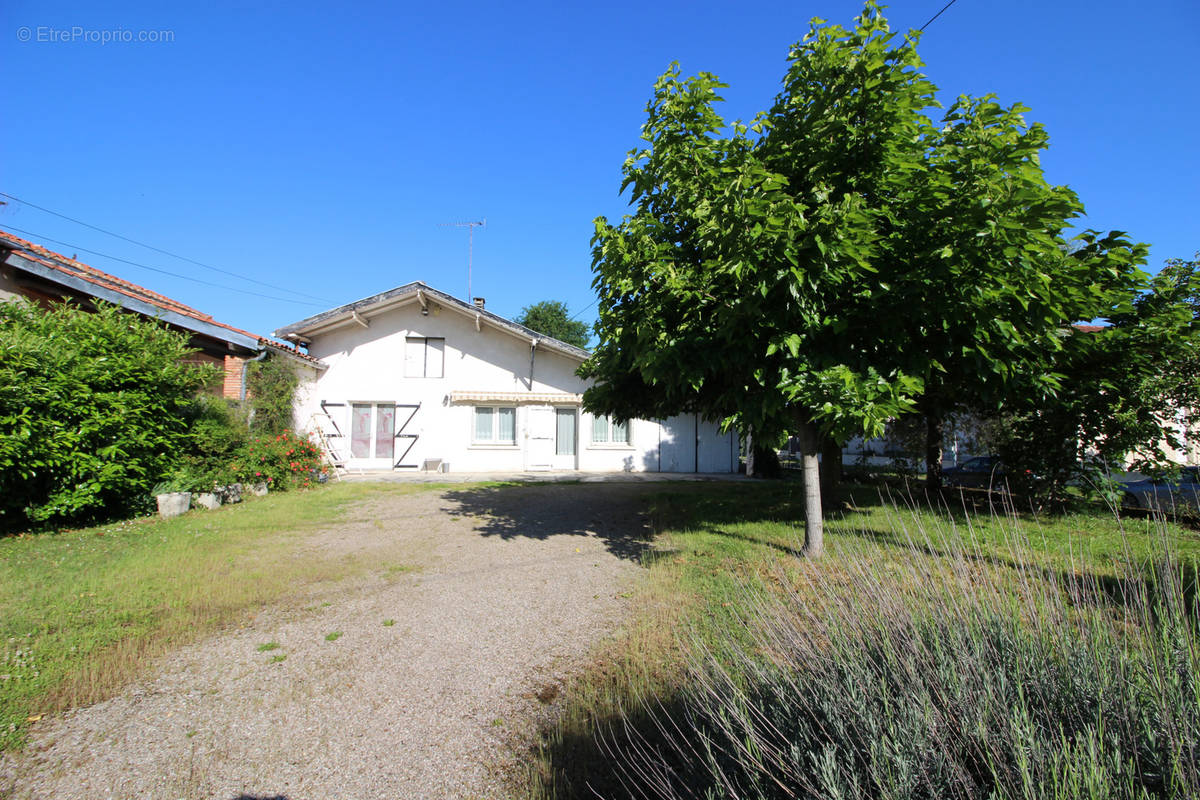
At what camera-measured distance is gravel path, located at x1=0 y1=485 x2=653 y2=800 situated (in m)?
2.86

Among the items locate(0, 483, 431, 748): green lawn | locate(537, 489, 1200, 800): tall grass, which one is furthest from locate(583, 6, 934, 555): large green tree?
locate(0, 483, 431, 748): green lawn

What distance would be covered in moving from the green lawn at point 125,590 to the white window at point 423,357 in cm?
943

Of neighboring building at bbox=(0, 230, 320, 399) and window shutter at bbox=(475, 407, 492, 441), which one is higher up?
neighboring building at bbox=(0, 230, 320, 399)

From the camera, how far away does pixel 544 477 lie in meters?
17.1

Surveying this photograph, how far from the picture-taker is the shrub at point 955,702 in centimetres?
171

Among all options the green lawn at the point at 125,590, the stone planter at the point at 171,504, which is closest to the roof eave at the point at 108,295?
the stone planter at the point at 171,504

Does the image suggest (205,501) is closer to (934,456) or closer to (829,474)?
(829,474)

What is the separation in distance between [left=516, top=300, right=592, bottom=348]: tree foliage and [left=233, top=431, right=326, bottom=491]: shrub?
3395 cm

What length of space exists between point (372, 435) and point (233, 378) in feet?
18.3

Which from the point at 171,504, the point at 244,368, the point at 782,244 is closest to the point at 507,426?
the point at 244,368

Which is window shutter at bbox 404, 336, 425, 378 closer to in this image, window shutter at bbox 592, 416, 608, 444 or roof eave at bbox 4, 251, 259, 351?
window shutter at bbox 592, 416, 608, 444

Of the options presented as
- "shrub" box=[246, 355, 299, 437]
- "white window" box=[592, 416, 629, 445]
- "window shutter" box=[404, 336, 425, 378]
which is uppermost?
"window shutter" box=[404, 336, 425, 378]

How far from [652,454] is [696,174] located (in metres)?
13.6

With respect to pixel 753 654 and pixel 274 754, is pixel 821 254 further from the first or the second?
pixel 274 754
